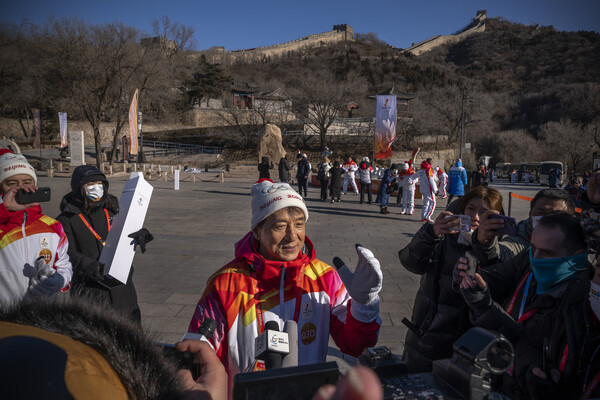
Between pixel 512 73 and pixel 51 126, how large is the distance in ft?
346

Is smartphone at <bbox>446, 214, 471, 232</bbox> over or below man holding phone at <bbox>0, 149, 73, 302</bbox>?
over

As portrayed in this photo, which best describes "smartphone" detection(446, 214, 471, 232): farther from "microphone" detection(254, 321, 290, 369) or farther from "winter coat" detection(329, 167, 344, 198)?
"winter coat" detection(329, 167, 344, 198)

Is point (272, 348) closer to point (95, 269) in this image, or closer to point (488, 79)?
point (95, 269)

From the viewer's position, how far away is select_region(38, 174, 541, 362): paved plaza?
15.3 feet

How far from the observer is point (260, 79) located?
82.9m

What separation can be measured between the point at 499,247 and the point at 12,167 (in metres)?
3.55

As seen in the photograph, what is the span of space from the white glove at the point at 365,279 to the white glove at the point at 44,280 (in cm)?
191

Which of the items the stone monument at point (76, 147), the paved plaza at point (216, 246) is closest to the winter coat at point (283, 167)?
the paved plaza at point (216, 246)

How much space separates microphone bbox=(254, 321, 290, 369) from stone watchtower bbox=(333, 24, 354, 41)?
12563cm

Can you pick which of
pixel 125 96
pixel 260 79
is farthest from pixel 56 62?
pixel 260 79

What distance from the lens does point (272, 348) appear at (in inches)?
48.8

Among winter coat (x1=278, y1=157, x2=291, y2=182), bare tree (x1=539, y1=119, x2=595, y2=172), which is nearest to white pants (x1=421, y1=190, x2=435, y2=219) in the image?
winter coat (x1=278, y1=157, x2=291, y2=182)

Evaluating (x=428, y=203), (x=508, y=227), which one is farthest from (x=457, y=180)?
(x=508, y=227)

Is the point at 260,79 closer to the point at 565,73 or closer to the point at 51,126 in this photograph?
the point at 51,126
